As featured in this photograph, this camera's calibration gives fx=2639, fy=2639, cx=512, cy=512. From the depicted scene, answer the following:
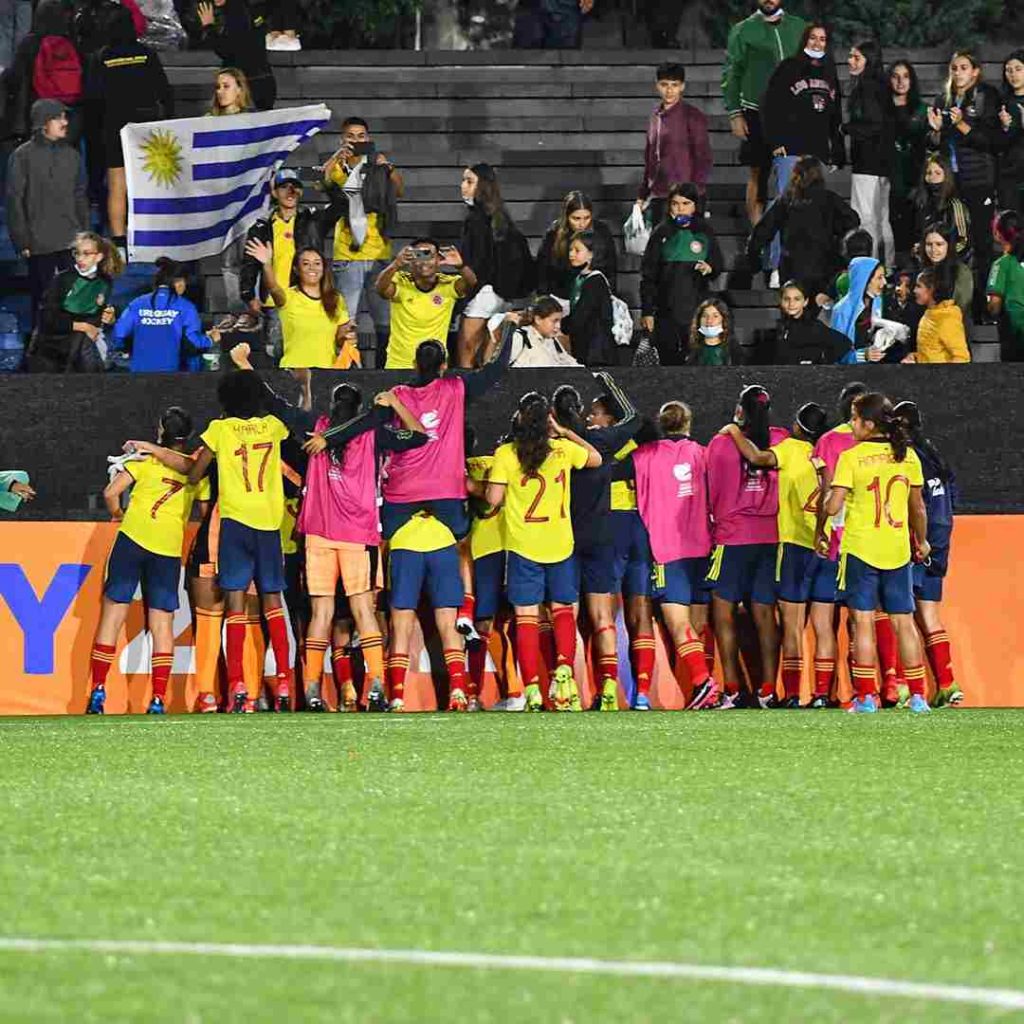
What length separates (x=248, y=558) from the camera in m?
17.3

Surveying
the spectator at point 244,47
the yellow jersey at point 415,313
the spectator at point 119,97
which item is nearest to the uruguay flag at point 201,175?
the spectator at point 119,97

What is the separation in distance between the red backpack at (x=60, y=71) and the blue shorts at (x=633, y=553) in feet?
21.8

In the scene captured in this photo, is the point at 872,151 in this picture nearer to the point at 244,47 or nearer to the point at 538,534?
the point at 244,47

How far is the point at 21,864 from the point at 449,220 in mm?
15162

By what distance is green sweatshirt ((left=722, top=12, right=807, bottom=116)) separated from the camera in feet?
73.0

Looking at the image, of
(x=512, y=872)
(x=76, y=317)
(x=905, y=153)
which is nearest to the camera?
(x=512, y=872)

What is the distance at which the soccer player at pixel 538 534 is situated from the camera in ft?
56.5

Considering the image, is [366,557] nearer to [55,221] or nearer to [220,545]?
[220,545]

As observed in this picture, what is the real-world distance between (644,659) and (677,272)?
11.8ft

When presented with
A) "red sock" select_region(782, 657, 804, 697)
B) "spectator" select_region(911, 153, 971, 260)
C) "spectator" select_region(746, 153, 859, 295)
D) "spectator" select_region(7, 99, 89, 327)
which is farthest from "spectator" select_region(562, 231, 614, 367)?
"spectator" select_region(7, 99, 89, 327)

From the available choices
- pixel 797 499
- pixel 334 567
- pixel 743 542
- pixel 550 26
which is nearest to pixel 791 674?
pixel 743 542

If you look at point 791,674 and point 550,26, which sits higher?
point 550,26

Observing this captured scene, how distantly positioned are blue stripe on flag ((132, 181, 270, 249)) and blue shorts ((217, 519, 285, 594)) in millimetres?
3587

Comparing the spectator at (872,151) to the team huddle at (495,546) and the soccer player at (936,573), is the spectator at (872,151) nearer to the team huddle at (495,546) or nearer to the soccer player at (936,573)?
the team huddle at (495,546)
